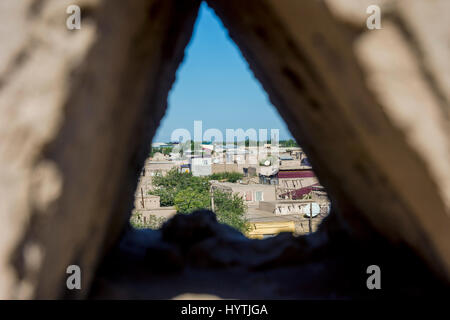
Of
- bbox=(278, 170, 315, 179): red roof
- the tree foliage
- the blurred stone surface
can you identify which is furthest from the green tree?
the blurred stone surface

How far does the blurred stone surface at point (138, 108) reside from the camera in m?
0.92

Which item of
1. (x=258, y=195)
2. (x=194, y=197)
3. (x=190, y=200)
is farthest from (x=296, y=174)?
(x=190, y=200)

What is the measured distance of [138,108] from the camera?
70.4 inches

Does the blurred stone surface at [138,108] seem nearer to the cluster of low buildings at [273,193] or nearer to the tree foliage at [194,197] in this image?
the cluster of low buildings at [273,193]

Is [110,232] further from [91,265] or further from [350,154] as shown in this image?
[350,154]

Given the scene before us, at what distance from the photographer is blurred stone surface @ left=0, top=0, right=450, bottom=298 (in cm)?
92

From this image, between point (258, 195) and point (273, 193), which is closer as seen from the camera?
point (273, 193)

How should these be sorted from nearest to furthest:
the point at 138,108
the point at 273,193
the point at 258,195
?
the point at 138,108, the point at 273,193, the point at 258,195

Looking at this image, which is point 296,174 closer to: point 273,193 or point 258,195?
point 273,193

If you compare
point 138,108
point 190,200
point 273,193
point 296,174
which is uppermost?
point 296,174

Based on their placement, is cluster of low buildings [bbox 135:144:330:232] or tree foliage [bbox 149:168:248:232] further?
tree foliage [bbox 149:168:248:232]

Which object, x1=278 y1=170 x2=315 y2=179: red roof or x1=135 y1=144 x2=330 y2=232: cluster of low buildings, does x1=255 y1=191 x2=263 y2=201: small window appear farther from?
x1=278 y1=170 x2=315 y2=179: red roof

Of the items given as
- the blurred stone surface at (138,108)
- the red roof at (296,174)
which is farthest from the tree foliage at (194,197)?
the blurred stone surface at (138,108)

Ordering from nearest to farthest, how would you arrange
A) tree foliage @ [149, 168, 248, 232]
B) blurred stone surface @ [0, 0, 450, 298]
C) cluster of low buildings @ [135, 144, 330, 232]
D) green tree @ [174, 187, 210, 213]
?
blurred stone surface @ [0, 0, 450, 298]
cluster of low buildings @ [135, 144, 330, 232]
tree foliage @ [149, 168, 248, 232]
green tree @ [174, 187, 210, 213]
